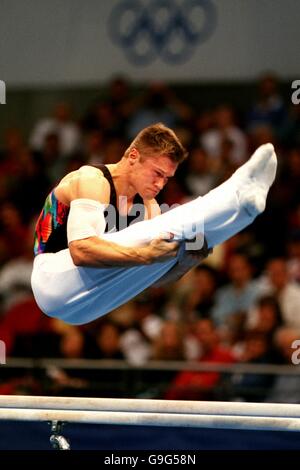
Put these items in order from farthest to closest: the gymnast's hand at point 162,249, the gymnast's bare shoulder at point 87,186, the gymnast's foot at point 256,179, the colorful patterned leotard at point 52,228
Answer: the colorful patterned leotard at point 52,228, the gymnast's bare shoulder at point 87,186, the gymnast's hand at point 162,249, the gymnast's foot at point 256,179

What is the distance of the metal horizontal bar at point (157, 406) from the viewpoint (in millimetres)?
4535

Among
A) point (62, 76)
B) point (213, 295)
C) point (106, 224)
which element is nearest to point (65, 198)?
point (106, 224)

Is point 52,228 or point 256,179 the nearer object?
point 256,179

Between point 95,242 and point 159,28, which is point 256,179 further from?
point 159,28

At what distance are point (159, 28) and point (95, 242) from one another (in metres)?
6.76

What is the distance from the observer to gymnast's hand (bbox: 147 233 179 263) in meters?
4.89

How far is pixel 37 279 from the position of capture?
17.3 feet

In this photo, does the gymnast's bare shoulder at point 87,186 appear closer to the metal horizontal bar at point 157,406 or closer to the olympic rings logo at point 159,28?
the metal horizontal bar at point 157,406

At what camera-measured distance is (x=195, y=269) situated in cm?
888

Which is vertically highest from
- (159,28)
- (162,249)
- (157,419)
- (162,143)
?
(159,28)

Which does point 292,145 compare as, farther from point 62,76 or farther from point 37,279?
point 37,279

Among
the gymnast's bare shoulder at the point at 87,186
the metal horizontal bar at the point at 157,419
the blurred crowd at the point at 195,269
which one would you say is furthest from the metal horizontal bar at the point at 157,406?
the blurred crowd at the point at 195,269

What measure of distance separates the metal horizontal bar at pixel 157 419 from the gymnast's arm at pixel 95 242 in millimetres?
778

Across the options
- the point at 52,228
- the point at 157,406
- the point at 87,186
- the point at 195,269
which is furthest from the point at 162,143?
the point at 195,269
